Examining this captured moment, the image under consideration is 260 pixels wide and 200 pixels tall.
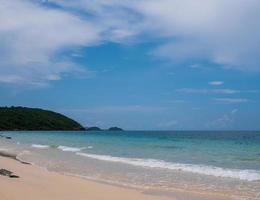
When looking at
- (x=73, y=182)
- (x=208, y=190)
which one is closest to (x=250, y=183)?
(x=208, y=190)

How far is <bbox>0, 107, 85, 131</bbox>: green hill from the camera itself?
156750mm

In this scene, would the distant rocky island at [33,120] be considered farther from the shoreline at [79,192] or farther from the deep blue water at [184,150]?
the shoreline at [79,192]

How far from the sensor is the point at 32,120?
6407 inches

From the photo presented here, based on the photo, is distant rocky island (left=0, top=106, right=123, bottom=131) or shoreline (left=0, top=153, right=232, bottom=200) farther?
distant rocky island (left=0, top=106, right=123, bottom=131)

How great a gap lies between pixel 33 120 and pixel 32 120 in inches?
14.7

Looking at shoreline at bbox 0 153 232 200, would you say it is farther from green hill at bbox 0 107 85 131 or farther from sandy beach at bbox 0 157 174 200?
green hill at bbox 0 107 85 131

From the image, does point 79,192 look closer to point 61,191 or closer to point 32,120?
point 61,191

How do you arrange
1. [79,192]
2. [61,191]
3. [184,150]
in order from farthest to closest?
[184,150] → [79,192] → [61,191]

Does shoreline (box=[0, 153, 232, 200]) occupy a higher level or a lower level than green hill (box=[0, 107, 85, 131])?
lower

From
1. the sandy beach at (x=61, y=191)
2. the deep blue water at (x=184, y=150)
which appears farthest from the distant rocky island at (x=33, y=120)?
the sandy beach at (x=61, y=191)

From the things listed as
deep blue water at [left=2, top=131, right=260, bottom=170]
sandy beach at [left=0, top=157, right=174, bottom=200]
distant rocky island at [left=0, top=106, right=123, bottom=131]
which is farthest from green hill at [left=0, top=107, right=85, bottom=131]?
sandy beach at [left=0, top=157, right=174, bottom=200]

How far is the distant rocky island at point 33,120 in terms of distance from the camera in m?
157

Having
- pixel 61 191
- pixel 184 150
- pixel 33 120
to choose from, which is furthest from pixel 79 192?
pixel 33 120

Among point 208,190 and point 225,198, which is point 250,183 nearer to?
point 208,190
